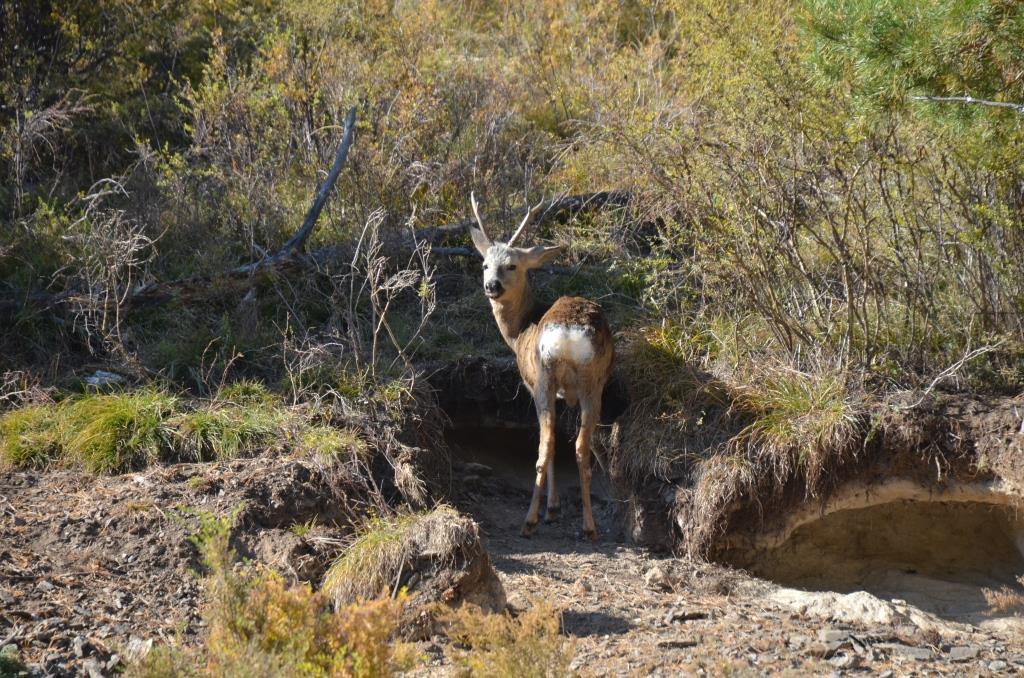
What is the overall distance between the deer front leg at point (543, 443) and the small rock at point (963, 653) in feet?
9.97

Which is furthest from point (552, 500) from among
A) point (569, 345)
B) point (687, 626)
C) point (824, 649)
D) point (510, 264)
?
point (824, 649)

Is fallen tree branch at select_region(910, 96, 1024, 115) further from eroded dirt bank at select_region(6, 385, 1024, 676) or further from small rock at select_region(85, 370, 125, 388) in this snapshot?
small rock at select_region(85, 370, 125, 388)

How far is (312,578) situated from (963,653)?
3.87m

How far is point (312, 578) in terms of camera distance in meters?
6.34

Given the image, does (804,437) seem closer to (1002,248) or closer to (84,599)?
(1002,248)

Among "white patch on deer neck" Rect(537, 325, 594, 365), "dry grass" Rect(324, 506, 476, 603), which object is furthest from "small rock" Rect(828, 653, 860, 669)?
"white patch on deer neck" Rect(537, 325, 594, 365)

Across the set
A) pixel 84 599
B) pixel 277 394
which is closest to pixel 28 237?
pixel 277 394

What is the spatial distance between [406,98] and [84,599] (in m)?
6.23

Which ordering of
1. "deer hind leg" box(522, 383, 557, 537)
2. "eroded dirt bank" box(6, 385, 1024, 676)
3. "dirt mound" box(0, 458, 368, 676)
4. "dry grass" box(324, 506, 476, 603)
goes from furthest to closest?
1. "deer hind leg" box(522, 383, 557, 537)
2. "dry grass" box(324, 506, 476, 603)
3. "eroded dirt bank" box(6, 385, 1024, 676)
4. "dirt mound" box(0, 458, 368, 676)

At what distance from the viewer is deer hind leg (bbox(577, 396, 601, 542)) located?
7.89 meters

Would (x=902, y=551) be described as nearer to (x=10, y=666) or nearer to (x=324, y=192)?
(x=324, y=192)

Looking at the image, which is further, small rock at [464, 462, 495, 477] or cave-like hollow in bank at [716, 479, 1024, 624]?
small rock at [464, 462, 495, 477]

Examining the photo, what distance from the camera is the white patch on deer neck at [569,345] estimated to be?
7.73 meters

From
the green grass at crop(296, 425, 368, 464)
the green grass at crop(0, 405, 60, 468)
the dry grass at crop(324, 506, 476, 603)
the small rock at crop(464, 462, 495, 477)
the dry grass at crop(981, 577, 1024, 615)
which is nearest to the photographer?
the dry grass at crop(324, 506, 476, 603)
